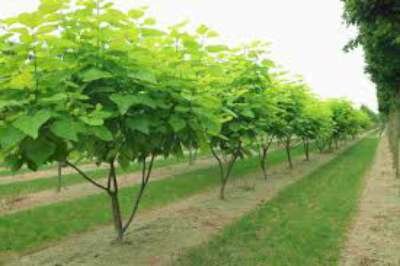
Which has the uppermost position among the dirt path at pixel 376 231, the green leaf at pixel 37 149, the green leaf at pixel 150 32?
the green leaf at pixel 150 32

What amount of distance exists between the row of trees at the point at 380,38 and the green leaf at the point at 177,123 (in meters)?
5.19

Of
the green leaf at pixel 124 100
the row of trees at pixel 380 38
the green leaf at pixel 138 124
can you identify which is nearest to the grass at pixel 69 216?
the green leaf at pixel 138 124

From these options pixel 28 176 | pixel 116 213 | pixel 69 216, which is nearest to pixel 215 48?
pixel 116 213

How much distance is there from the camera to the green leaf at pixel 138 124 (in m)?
5.17

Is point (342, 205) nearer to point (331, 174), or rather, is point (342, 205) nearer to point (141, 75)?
point (331, 174)

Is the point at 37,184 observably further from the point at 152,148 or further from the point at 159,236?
the point at 152,148

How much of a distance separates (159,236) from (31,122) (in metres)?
6.10

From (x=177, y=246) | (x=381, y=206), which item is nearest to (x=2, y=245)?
(x=177, y=246)

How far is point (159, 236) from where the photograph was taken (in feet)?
31.0

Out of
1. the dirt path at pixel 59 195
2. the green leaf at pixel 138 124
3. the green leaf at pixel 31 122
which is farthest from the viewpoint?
the dirt path at pixel 59 195

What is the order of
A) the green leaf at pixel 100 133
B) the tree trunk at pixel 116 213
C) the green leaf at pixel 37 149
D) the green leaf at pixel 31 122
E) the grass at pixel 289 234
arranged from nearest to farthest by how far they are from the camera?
the green leaf at pixel 31 122 < the green leaf at pixel 37 149 < the green leaf at pixel 100 133 < the grass at pixel 289 234 < the tree trunk at pixel 116 213

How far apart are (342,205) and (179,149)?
24.4 ft

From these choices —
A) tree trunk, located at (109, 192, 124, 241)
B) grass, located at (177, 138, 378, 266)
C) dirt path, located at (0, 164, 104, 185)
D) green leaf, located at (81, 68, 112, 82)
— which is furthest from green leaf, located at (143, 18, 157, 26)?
dirt path, located at (0, 164, 104, 185)

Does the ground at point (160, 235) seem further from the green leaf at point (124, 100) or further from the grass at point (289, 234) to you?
the green leaf at point (124, 100)
